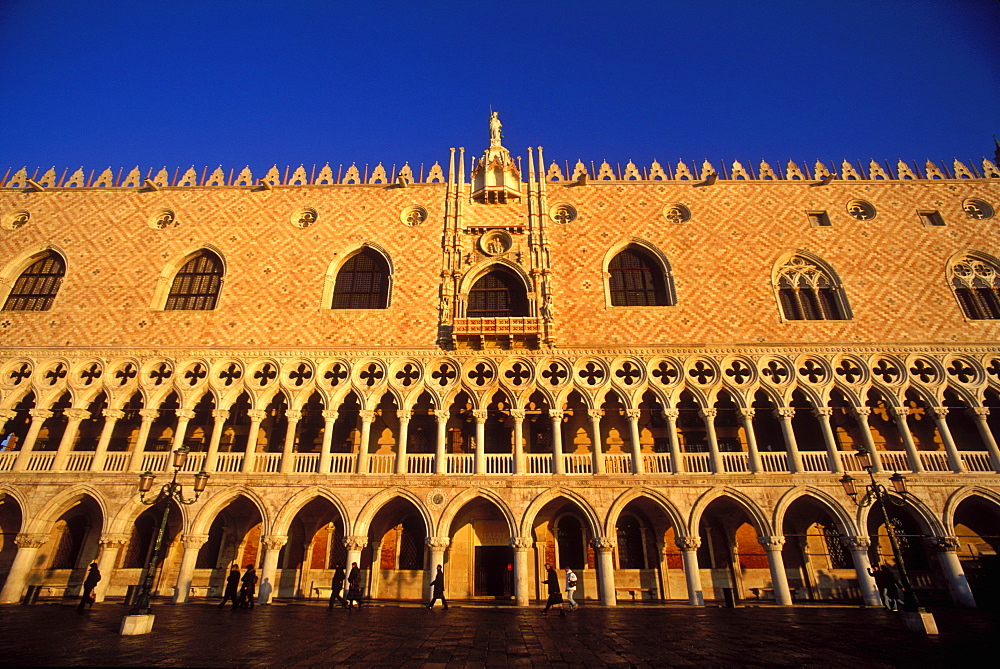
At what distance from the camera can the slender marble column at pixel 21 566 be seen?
13.6 m

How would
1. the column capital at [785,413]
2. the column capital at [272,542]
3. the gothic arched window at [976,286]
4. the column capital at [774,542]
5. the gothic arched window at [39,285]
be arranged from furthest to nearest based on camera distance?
the gothic arched window at [39,285]
the gothic arched window at [976,286]
the column capital at [785,413]
the column capital at [272,542]
the column capital at [774,542]

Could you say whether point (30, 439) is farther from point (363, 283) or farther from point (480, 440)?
point (480, 440)

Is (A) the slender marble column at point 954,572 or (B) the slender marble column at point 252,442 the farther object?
(B) the slender marble column at point 252,442

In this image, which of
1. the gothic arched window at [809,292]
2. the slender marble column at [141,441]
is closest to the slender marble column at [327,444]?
the slender marble column at [141,441]

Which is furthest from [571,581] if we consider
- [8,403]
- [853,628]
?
[8,403]

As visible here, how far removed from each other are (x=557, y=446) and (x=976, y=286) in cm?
1516

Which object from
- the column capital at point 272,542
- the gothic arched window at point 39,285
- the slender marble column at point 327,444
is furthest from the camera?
the gothic arched window at point 39,285

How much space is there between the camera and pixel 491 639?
24.5 feet

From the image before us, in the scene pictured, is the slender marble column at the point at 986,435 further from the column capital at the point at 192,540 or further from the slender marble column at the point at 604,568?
the column capital at the point at 192,540

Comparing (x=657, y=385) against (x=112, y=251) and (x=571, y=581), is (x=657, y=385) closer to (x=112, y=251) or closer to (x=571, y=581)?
(x=571, y=581)

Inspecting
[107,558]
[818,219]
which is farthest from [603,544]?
[818,219]

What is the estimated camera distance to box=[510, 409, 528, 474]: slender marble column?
48.4ft

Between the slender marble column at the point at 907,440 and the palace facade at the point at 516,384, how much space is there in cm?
10

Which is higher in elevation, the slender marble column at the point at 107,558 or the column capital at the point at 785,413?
the column capital at the point at 785,413
